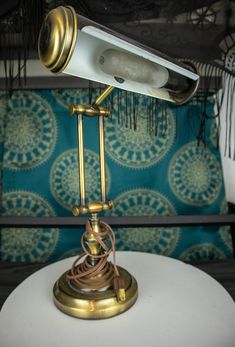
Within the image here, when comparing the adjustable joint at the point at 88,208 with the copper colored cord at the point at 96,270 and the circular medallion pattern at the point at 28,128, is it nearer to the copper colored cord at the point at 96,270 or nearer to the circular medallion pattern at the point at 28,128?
the copper colored cord at the point at 96,270

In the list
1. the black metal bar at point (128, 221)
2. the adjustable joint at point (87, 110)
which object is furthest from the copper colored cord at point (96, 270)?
the black metal bar at point (128, 221)

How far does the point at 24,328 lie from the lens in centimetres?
→ 60

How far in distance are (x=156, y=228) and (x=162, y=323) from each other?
0.57 meters

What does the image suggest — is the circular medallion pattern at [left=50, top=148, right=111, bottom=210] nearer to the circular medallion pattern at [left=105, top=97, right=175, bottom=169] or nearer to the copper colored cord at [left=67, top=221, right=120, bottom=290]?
the circular medallion pattern at [left=105, top=97, right=175, bottom=169]

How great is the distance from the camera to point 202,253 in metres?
1.18

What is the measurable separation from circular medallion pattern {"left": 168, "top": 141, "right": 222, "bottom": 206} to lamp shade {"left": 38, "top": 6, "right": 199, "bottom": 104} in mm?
434

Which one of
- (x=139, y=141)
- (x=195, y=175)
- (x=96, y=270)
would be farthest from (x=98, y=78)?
(x=195, y=175)

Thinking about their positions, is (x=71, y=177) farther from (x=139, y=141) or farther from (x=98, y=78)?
(x=98, y=78)

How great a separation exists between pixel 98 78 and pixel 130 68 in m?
0.06

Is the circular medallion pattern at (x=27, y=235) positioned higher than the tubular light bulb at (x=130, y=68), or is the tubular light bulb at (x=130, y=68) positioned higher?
the tubular light bulb at (x=130, y=68)

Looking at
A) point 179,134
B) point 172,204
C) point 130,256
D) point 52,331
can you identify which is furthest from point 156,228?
point 52,331

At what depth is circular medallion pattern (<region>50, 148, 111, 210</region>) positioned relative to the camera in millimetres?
1121

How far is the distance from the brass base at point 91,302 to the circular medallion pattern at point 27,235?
1.65ft

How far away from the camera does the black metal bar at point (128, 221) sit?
3.47 ft
